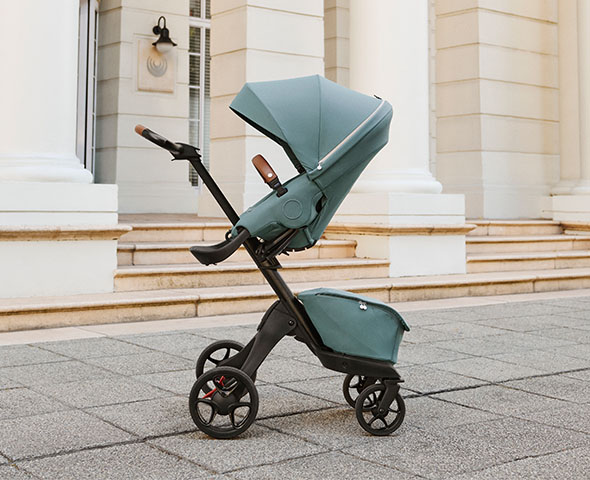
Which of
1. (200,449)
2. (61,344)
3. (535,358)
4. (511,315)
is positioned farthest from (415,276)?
(200,449)

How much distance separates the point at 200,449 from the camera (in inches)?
116

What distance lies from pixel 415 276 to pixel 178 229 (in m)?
2.41

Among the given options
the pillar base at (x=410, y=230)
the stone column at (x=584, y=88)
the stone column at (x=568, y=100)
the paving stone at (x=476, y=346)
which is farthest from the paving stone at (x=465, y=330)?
the stone column at (x=568, y=100)

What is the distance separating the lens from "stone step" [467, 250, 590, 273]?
8836 mm

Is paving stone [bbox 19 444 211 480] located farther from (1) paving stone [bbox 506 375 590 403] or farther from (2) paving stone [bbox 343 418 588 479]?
(1) paving stone [bbox 506 375 590 403]

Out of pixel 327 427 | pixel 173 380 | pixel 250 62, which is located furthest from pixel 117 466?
pixel 250 62

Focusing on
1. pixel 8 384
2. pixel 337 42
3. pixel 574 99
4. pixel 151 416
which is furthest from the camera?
pixel 337 42

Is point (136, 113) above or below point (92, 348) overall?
above

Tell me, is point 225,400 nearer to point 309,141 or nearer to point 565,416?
Result: point 309,141

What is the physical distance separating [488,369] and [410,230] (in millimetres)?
3775

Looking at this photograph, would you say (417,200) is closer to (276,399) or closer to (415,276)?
(415,276)

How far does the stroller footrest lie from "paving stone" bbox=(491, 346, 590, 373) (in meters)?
2.18

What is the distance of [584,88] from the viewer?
11.5 m

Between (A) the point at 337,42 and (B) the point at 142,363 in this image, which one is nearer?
(B) the point at 142,363
